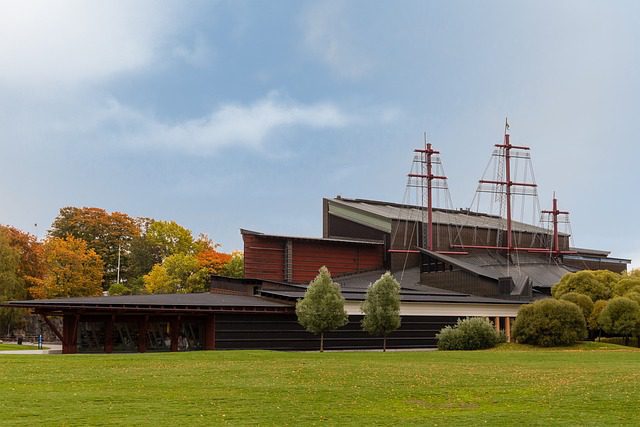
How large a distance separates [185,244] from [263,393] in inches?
2811

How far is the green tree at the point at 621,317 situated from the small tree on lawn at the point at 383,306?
12191mm

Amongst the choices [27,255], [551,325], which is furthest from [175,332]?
[27,255]

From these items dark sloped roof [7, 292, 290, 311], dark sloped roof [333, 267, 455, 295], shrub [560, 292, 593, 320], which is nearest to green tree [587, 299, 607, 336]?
shrub [560, 292, 593, 320]

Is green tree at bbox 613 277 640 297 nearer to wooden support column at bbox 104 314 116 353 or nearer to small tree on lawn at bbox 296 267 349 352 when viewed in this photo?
small tree on lawn at bbox 296 267 349 352

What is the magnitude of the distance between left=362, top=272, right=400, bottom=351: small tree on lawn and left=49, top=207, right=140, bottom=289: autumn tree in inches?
2147

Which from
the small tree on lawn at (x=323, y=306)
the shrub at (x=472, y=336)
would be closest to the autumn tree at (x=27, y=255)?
the small tree on lawn at (x=323, y=306)

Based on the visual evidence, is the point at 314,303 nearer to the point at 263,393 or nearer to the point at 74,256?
the point at 263,393

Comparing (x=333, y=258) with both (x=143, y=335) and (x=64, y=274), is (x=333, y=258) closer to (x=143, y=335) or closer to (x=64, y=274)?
(x=143, y=335)

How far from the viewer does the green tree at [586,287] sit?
46531 millimetres

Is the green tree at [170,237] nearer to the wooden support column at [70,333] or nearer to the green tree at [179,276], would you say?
the green tree at [179,276]

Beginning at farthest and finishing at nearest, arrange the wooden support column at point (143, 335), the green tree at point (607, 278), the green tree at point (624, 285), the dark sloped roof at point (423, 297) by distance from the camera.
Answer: the green tree at point (607, 278) < the green tree at point (624, 285) < the dark sloped roof at point (423, 297) < the wooden support column at point (143, 335)

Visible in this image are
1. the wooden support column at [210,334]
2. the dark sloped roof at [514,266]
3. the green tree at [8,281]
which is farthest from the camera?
the green tree at [8,281]

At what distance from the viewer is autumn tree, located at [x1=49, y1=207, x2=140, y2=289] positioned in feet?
286

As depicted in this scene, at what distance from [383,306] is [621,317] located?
44.4 ft
